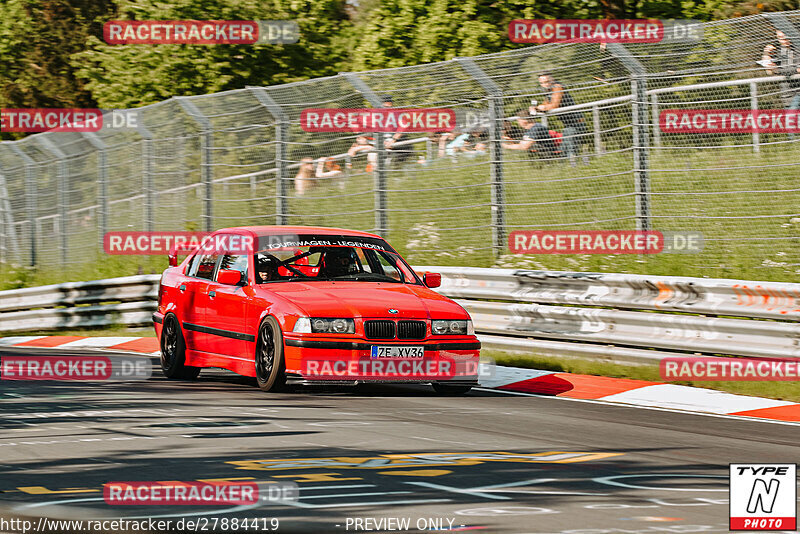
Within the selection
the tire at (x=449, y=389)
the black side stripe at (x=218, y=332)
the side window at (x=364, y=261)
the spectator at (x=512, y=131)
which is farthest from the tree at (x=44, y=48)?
the tire at (x=449, y=389)

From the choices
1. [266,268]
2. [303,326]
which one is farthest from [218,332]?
[303,326]

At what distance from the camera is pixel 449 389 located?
1192 centimetres

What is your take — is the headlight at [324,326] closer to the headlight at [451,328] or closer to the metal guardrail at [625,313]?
the headlight at [451,328]

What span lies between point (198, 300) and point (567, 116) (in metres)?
4.99

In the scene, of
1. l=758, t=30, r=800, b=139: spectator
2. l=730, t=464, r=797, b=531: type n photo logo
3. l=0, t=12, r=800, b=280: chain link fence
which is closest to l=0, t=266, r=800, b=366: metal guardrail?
l=0, t=12, r=800, b=280: chain link fence

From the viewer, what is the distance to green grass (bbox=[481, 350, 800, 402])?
11.3 metres

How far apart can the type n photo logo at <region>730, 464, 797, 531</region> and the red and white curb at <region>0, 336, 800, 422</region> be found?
379 centimetres

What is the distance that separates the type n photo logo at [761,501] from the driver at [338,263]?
6.19 meters

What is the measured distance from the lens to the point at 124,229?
22969 mm

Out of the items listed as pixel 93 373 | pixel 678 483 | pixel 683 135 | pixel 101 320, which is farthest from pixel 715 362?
pixel 101 320

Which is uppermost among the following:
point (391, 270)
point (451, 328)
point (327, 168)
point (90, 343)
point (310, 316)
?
point (327, 168)

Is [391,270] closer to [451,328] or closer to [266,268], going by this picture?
[266,268]

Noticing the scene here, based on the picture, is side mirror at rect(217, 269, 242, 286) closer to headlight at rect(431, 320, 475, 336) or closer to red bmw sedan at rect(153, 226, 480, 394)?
red bmw sedan at rect(153, 226, 480, 394)

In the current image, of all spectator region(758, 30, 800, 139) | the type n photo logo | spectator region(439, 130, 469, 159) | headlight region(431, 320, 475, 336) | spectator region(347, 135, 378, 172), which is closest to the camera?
the type n photo logo
